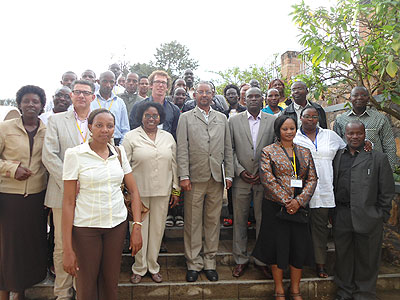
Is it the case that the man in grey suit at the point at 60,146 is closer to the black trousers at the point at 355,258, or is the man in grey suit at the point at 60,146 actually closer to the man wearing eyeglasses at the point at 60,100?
the man wearing eyeglasses at the point at 60,100

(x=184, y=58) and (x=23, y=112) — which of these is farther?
(x=184, y=58)

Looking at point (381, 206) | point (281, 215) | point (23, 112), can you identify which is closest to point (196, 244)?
point (281, 215)

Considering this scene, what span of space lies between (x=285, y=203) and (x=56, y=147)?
2.47m

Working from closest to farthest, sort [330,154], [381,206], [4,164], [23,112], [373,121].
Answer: [4,164]
[23,112]
[381,206]
[330,154]
[373,121]

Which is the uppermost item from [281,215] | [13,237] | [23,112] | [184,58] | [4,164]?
[184,58]

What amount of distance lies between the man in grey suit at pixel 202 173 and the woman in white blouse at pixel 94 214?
1.22 metres

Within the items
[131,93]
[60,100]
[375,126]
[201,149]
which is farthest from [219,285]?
[131,93]

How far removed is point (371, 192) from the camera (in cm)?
345

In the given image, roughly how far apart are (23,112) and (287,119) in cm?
290

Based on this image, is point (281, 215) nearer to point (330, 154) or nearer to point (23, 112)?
point (330, 154)

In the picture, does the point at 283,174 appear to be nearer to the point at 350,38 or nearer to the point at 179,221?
the point at 350,38

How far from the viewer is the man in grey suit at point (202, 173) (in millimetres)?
3680

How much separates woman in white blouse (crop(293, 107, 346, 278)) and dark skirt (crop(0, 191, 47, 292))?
3.16 m

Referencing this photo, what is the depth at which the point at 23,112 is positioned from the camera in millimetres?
3234
